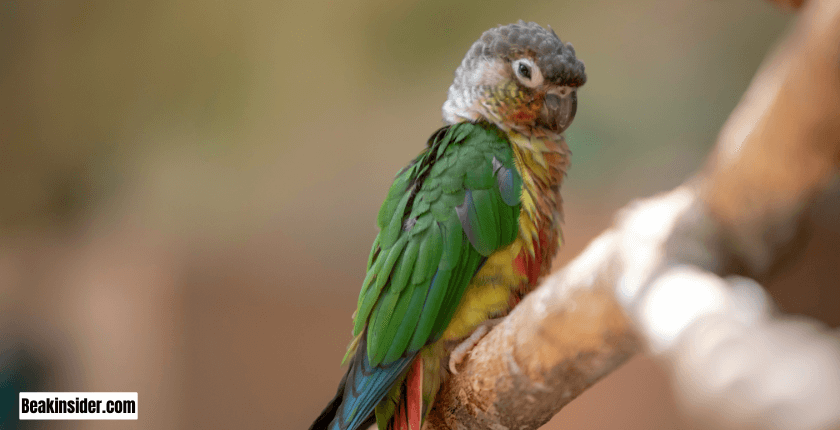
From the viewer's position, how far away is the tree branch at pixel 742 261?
31 centimetres

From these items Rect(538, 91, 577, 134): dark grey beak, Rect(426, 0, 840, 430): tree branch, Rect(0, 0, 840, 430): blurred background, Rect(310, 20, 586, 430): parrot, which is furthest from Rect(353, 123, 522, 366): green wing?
Rect(0, 0, 840, 430): blurred background

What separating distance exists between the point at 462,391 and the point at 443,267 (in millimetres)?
186

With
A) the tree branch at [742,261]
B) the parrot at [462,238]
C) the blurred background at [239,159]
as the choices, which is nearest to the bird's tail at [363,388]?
the parrot at [462,238]

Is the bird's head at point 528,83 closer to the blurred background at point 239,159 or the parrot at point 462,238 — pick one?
the parrot at point 462,238

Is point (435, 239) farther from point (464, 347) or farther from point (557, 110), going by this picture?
point (557, 110)

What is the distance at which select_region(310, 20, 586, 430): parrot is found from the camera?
2.77 feet

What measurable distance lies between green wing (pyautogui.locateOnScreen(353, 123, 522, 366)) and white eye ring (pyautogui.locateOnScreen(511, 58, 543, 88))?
139 mm

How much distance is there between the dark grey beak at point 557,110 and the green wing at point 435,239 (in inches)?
4.8

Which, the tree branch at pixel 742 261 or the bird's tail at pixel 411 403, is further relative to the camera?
the bird's tail at pixel 411 403

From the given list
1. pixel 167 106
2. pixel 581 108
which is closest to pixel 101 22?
pixel 167 106

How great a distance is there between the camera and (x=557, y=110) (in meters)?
1.02

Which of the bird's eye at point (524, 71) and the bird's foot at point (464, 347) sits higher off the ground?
the bird's eye at point (524, 71)

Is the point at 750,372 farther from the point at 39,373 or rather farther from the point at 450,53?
the point at 39,373

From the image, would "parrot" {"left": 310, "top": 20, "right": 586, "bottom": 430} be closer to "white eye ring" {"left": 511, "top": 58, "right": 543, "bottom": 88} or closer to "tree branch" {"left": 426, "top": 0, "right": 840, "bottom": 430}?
"white eye ring" {"left": 511, "top": 58, "right": 543, "bottom": 88}
